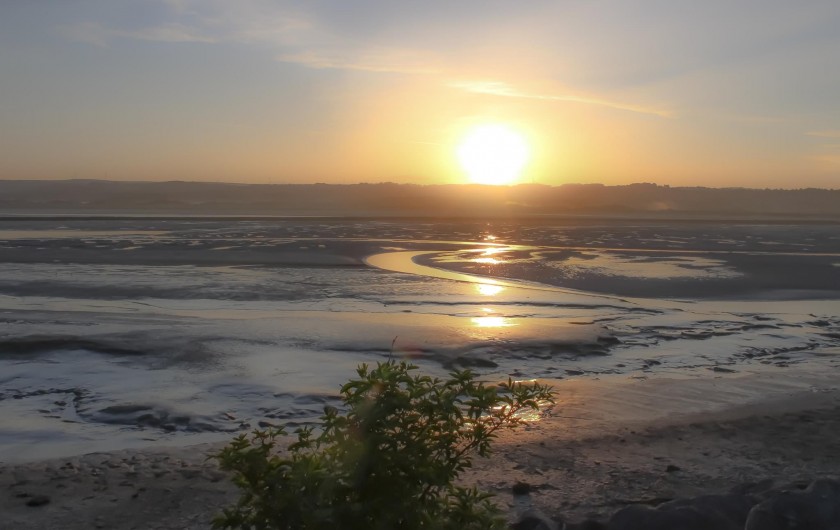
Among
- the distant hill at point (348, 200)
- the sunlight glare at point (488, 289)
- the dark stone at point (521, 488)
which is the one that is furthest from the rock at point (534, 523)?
the distant hill at point (348, 200)

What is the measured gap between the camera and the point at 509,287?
19188mm

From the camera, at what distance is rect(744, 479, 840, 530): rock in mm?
4883

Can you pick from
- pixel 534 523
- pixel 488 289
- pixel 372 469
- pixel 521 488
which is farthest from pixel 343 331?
pixel 372 469

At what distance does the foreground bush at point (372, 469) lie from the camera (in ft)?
11.2

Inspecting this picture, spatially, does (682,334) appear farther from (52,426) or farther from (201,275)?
(201,275)

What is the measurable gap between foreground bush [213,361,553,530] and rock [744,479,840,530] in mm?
2189

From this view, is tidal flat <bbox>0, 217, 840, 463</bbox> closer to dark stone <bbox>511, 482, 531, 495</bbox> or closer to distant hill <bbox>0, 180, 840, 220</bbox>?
dark stone <bbox>511, 482, 531, 495</bbox>

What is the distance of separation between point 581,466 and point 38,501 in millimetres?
4156

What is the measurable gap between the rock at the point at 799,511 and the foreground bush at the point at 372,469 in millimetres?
2189

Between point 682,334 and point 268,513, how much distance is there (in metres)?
10.8

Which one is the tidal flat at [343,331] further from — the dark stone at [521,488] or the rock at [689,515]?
the rock at [689,515]

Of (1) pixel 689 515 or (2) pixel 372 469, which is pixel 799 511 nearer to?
(1) pixel 689 515

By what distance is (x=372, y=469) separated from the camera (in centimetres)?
359

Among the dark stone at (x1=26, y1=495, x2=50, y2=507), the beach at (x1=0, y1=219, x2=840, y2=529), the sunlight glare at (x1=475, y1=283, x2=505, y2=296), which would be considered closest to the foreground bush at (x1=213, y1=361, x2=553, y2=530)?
the beach at (x1=0, y1=219, x2=840, y2=529)
